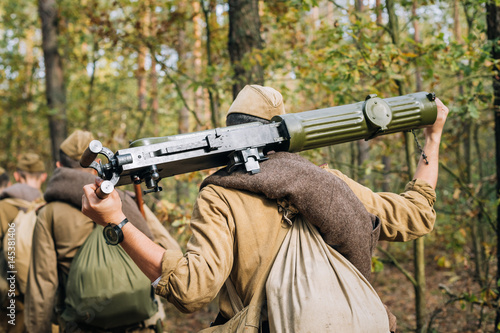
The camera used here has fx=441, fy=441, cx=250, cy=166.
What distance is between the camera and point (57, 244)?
135 inches

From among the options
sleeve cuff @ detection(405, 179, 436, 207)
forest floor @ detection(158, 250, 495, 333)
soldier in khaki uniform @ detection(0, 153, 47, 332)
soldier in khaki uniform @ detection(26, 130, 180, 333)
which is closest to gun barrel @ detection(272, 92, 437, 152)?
sleeve cuff @ detection(405, 179, 436, 207)

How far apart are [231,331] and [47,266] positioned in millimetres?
2077

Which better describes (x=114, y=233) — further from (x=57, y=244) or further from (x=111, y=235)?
(x=57, y=244)

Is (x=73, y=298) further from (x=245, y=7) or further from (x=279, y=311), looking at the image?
(x=245, y=7)

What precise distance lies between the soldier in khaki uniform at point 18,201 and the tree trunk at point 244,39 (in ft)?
8.69

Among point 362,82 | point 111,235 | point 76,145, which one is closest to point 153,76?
point 362,82

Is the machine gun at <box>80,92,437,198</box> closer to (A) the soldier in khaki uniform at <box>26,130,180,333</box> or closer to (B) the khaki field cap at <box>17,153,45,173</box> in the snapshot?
(A) the soldier in khaki uniform at <box>26,130,180,333</box>

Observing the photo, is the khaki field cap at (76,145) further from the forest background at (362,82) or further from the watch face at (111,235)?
the watch face at (111,235)

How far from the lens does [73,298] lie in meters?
3.17

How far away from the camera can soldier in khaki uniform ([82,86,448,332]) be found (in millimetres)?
1760

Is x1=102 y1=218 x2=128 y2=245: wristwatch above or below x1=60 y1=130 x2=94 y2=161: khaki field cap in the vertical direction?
below

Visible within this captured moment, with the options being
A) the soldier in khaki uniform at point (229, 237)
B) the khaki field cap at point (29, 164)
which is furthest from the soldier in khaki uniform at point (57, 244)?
the khaki field cap at point (29, 164)

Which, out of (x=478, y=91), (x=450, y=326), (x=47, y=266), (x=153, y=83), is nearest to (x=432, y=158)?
(x=478, y=91)

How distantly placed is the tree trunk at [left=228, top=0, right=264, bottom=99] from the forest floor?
374cm
